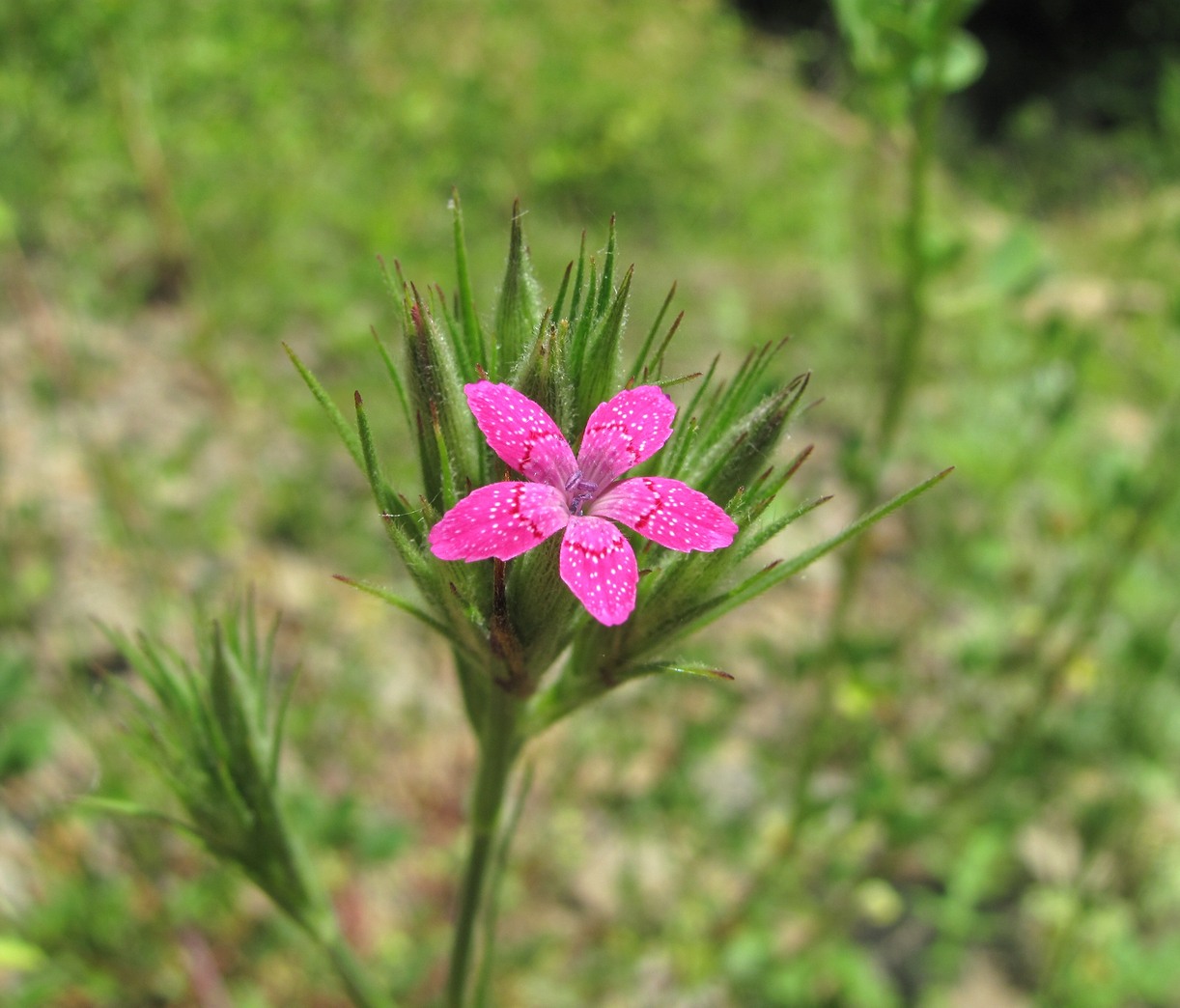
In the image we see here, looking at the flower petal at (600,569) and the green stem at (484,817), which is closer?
the flower petal at (600,569)

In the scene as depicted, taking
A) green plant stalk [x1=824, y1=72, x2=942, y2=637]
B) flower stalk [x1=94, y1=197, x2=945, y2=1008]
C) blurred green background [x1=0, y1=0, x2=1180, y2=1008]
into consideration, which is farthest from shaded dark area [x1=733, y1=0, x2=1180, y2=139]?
flower stalk [x1=94, y1=197, x2=945, y2=1008]

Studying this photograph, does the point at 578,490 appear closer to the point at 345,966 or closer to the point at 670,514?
the point at 670,514

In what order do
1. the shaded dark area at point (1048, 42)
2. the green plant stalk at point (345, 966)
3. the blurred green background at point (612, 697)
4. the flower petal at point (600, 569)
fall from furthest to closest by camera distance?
1. the shaded dark area at point (1048, 42)
2. the blurred green background at point (612, 697)
3. the green plant stalk at point (345, 966)
4. the flower petal at point (600, 569)

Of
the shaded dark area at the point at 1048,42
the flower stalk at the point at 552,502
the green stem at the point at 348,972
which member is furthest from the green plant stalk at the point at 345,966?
the shaded dark area at the point at 1048,42

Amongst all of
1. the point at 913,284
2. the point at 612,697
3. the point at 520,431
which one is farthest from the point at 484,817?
the point at 612,697

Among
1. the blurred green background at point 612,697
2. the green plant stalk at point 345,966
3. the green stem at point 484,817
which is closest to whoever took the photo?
the green stem at point 484,817

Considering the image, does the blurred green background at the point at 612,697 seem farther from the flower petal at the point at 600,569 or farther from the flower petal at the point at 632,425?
the flower petal at the point at 600,569

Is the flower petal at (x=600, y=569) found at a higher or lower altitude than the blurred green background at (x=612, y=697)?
lower

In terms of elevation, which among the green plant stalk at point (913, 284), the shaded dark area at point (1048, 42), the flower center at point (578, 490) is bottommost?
the flower center at point (578, 490)
